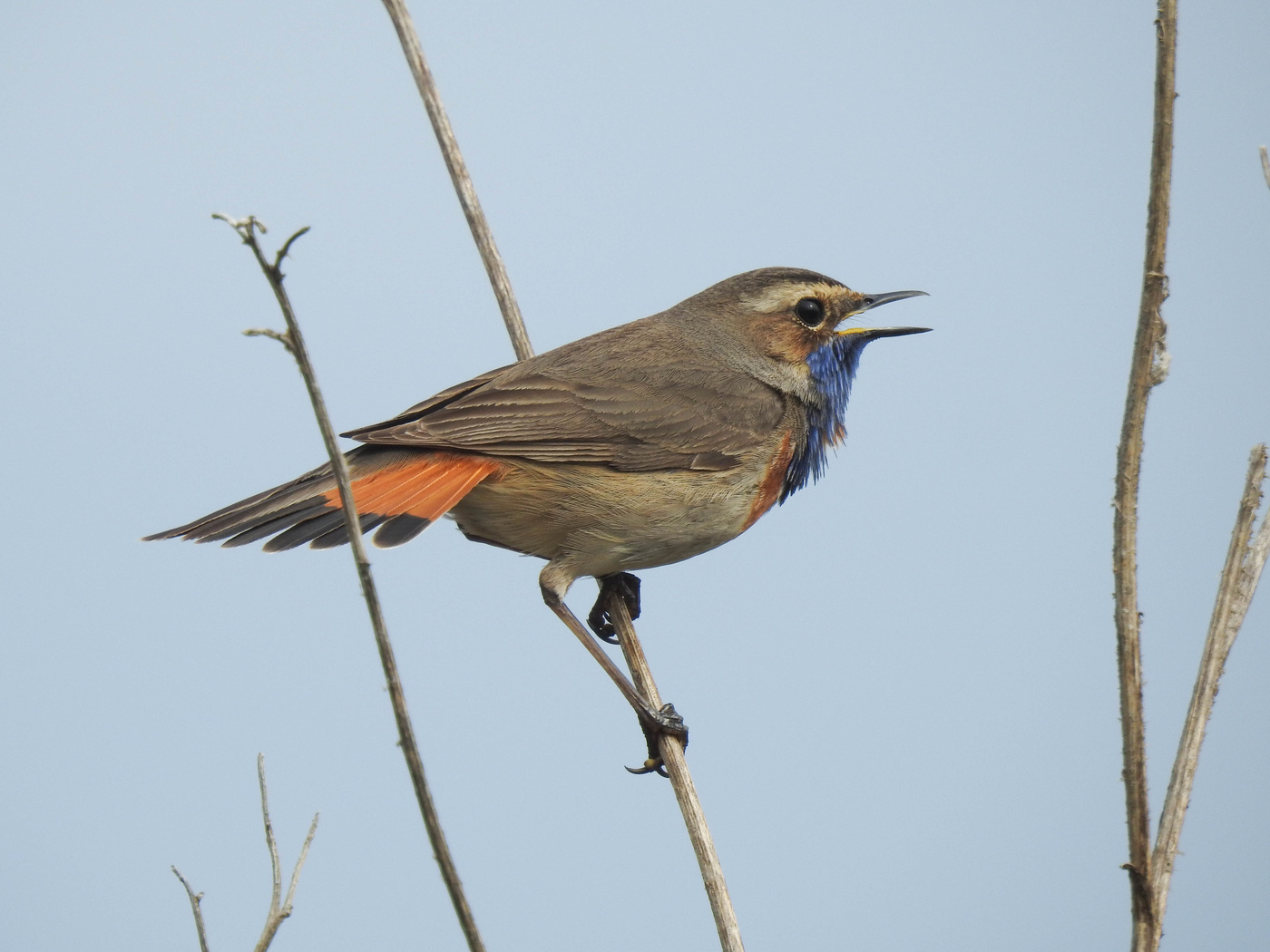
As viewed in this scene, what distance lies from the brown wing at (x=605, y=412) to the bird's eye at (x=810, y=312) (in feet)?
1.01

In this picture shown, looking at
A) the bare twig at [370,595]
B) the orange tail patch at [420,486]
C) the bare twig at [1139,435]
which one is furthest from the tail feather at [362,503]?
the bare twig at [1139,435]

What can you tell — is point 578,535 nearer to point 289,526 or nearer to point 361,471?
point 361,471

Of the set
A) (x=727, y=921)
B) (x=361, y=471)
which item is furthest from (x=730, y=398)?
(x=727, y=921)

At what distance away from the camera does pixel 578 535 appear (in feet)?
12.2

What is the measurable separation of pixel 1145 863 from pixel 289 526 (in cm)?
223

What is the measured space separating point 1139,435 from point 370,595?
139cm

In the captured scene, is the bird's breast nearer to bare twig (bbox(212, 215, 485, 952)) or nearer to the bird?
the bird

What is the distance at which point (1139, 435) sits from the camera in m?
2.11

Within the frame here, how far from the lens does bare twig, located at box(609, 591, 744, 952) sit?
8.88 ft

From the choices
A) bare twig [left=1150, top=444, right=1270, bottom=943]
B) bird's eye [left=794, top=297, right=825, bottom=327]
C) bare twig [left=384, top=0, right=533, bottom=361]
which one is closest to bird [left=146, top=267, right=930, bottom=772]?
bird's eye [left=794, top=297, right=825, bottom=327]

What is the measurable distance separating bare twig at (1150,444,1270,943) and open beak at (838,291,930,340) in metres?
1.79

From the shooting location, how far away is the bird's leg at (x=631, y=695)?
138 inches

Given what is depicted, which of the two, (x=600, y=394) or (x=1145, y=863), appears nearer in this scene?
(x=1145, y=863)

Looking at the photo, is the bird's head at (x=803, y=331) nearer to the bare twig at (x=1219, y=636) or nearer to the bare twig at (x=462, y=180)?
the bare twig at (x=462, y=180)
